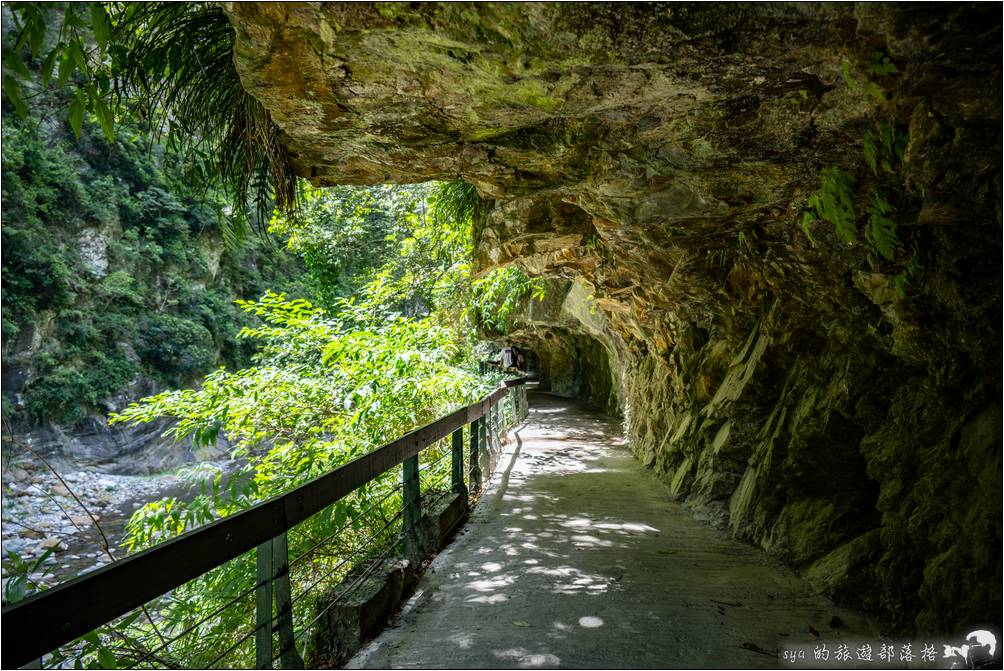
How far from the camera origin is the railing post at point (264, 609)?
7.00 feet

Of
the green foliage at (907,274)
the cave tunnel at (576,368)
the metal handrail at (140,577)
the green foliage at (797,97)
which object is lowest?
the cave tunnel at (576,368)

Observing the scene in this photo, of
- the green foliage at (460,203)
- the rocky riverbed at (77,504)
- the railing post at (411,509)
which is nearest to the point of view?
the railing post at (411,509)

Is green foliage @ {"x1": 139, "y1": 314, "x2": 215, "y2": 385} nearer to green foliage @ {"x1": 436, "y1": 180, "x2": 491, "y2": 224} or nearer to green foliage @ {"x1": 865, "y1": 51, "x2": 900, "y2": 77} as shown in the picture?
green foliage @ {"x1": 436, "y1": 180, "x2": 491, "y2": 224}

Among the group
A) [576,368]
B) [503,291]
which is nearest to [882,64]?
[503,291]

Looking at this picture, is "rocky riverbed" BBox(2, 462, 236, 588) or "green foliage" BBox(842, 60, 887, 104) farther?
"rocky riverbed" BBox(2, 462, 236, 588)

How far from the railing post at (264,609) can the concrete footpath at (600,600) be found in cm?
63

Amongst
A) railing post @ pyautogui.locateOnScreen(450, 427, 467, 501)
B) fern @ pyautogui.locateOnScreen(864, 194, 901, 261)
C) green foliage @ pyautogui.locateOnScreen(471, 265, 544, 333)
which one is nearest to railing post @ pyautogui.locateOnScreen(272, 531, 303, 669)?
railing post @ pyautogui.locateOnScreen(450, 427, 467, 501)

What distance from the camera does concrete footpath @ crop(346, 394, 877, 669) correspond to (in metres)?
2.75

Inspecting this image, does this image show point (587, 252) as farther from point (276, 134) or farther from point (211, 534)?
point (211, 534)

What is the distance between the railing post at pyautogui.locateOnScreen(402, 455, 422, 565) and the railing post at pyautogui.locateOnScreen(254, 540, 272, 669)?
1.57 metres

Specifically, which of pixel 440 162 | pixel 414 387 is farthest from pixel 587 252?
pixel 440 162

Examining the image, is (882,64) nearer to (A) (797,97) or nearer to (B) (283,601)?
(A) (797,97)

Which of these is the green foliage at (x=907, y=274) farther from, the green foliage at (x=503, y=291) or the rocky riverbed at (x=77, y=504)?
the rocky riverbed at (x=77, y=504)

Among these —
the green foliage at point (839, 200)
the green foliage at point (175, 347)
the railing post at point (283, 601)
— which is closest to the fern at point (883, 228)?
the green foliage at point (839, 200)
